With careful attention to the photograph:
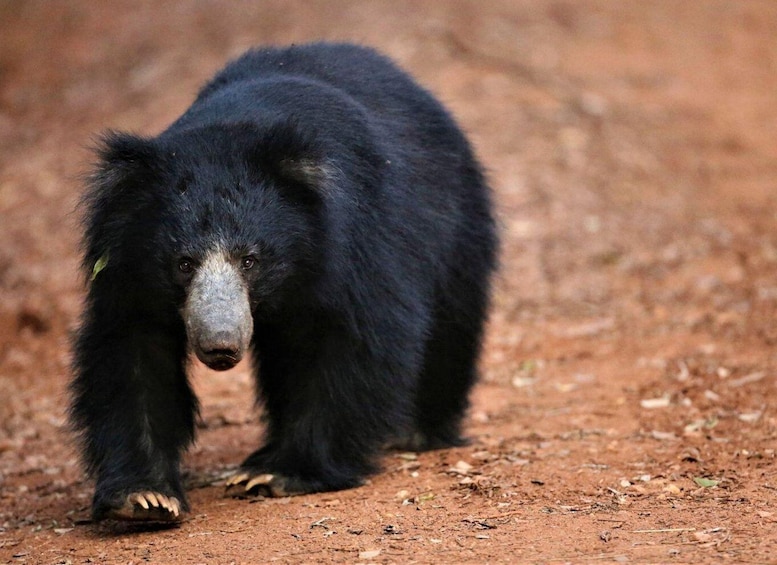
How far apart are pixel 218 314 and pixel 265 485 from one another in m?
1.01

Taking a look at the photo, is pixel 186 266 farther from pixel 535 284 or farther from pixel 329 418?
pixel 535 284

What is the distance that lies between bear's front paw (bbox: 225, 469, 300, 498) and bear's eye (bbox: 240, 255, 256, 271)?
3.13 feet

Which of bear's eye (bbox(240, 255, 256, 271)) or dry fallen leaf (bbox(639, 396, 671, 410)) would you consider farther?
dry fallen leaf (bbox(639, 396, 671, 410))

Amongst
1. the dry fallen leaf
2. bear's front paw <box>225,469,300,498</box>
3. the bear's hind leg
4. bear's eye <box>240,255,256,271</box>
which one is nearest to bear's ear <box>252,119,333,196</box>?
bear's eye <box>240,255,256,271</box>

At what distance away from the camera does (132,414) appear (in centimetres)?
448

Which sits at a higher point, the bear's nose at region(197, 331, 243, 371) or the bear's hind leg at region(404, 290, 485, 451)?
the bear's nose at region(197, 331, 243, 371)

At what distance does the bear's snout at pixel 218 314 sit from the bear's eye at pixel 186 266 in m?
0.05

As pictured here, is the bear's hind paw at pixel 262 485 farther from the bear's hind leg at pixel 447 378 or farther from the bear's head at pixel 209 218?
the bear's hind leg at pixel 447 378

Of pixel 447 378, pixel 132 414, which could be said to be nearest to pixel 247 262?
pixel 132 414

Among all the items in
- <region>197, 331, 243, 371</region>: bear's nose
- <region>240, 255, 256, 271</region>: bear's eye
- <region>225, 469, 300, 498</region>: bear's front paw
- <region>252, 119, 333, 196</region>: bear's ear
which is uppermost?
<region>252, 119, 333, 196</region>: bear's ear

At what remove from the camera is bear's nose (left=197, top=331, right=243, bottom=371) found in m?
3.88

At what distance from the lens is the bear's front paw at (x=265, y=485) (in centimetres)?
464

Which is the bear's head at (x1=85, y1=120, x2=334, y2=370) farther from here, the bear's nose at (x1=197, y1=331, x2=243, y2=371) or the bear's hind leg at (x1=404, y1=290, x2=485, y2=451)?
the bear's hind leg at (x1=404, y1=290, x2=485, y2=451)

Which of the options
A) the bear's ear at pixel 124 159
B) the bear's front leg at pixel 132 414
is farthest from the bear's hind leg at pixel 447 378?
the bear's ear at pixel 124 159
